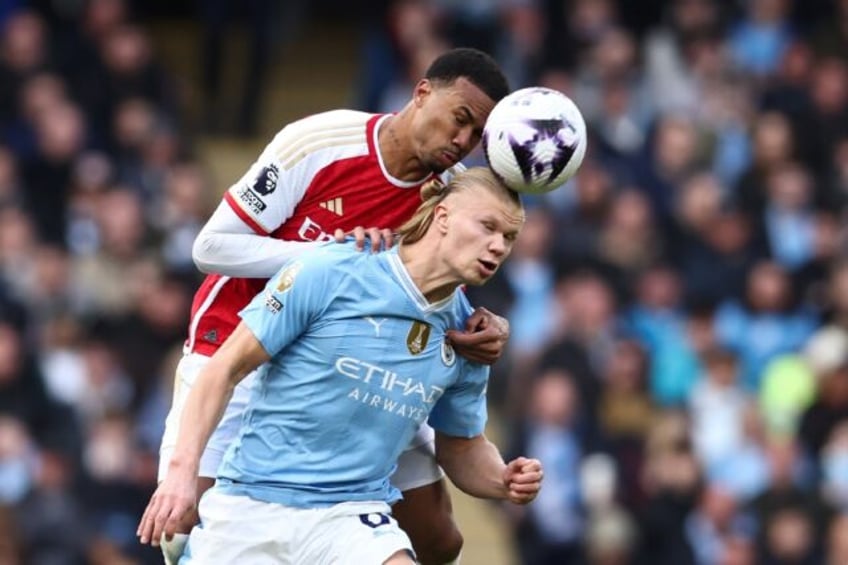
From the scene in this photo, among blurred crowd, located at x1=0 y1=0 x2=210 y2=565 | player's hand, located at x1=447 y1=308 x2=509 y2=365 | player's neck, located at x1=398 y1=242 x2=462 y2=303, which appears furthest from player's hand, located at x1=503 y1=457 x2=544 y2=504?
blurred crowd, located at x1=0 y1=0 x2=210 y2=565

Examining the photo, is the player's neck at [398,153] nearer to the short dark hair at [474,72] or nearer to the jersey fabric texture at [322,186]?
the jersey fabric texture at [322,186]

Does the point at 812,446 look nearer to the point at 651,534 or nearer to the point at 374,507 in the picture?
the point at 651,534

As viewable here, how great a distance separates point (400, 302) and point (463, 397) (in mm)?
524

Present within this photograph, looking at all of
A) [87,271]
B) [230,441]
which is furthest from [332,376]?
[87,271]

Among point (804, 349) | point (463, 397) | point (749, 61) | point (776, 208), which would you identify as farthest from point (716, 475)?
point (463, 397)

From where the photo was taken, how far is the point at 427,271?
6621 mm

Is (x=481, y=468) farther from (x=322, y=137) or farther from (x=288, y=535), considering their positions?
(x=322, y=137)

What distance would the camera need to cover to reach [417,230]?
21.9 feet

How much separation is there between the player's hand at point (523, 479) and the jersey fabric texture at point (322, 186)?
858 millimetres

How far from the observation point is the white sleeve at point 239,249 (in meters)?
6.96

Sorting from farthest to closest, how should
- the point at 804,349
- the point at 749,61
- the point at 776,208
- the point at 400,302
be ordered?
1. the point at 749,61
2. the point at 776,208
3. the point at 804,349
4. the point at 400,302

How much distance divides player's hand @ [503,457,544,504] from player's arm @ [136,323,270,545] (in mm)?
916

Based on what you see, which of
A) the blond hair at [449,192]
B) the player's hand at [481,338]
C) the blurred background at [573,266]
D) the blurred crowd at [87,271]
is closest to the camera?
the blond hair at [449,192]

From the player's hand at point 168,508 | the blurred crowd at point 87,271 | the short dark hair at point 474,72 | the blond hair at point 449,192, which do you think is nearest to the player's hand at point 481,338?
the blond hair at point 449,192
